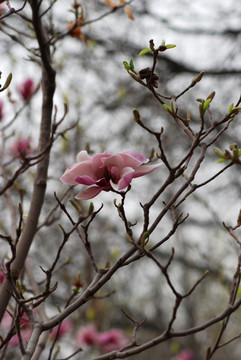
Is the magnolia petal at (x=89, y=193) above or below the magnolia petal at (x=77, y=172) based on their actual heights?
below

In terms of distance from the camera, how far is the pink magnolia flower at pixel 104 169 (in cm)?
98

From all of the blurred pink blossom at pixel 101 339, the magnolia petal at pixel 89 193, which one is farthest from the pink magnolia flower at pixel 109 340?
the magnolia petal at pixel 89 193

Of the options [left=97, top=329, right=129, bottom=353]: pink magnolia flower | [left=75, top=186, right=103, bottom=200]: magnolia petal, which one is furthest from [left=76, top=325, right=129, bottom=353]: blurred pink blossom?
[left=75, top=186, right=103, bottom=200]: magnolia petal

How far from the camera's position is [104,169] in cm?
100

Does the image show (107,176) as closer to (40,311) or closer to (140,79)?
(140,79)

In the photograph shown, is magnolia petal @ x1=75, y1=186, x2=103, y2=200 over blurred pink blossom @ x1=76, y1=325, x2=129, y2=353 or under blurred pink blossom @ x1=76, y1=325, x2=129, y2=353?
under

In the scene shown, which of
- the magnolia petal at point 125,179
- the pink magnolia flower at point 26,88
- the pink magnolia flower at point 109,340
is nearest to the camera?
the magnolia petal at point 125,179

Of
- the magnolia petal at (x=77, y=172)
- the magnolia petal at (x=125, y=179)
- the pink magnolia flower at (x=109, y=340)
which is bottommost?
the magnolia petal at (x=125, y=179)

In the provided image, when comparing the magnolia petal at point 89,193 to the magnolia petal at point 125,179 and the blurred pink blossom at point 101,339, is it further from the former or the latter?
the blurred pink blossom at point 101,339

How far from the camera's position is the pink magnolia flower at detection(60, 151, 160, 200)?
0.98 metres

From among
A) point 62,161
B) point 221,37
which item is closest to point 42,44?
point 62,161

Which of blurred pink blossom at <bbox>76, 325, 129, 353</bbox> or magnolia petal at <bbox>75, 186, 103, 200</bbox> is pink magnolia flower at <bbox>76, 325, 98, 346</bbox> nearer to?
blurred pink blossom at <bbox>76, 325, 129, 353</bbox>

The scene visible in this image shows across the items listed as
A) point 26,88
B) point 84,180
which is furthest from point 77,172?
point 26,88

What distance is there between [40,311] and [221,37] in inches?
153
